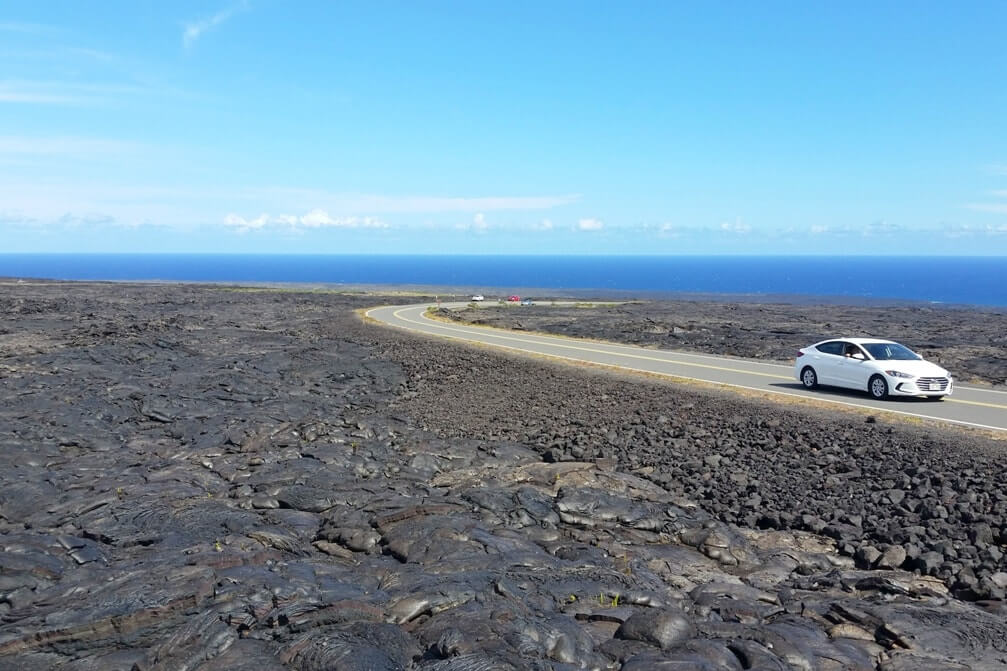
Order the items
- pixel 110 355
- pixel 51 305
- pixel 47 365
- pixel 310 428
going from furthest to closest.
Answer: pixel 51 305 < pixel 110 355 < pixel 47 365 < pixel 310 428

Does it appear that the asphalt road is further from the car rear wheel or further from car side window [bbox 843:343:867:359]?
car side window [bbox 843:343:867:359]

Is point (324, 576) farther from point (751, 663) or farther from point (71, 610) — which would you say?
point (751, 663)

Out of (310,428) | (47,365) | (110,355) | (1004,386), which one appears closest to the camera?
(310,428)

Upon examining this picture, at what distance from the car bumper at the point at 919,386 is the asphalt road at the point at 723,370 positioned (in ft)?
0.99

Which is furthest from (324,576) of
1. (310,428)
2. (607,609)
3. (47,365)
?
(47,365)

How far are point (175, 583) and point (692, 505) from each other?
9240 millimetres

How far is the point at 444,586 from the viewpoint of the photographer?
9891mm

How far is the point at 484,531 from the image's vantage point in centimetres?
1230

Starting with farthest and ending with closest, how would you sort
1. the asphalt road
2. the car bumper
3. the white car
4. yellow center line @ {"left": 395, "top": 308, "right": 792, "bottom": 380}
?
1. yellow center line @ {"left": 395, "top": 308, "right": 792, "bottom": 380}
2. the white car
3. the car bumper
4. the asphalt road

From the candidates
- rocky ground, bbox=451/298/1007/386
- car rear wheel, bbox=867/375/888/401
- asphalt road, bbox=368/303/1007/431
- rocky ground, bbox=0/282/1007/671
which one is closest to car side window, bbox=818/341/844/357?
asphalt road, bbox=368/303/1007/431

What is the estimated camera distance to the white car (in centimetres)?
2191

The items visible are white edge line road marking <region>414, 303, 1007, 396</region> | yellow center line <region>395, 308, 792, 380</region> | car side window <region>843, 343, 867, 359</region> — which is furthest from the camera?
yellow center line <region>395, 308, 792, 380</region>

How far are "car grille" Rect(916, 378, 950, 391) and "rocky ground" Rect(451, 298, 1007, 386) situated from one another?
6302mm

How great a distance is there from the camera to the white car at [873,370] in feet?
71.9
